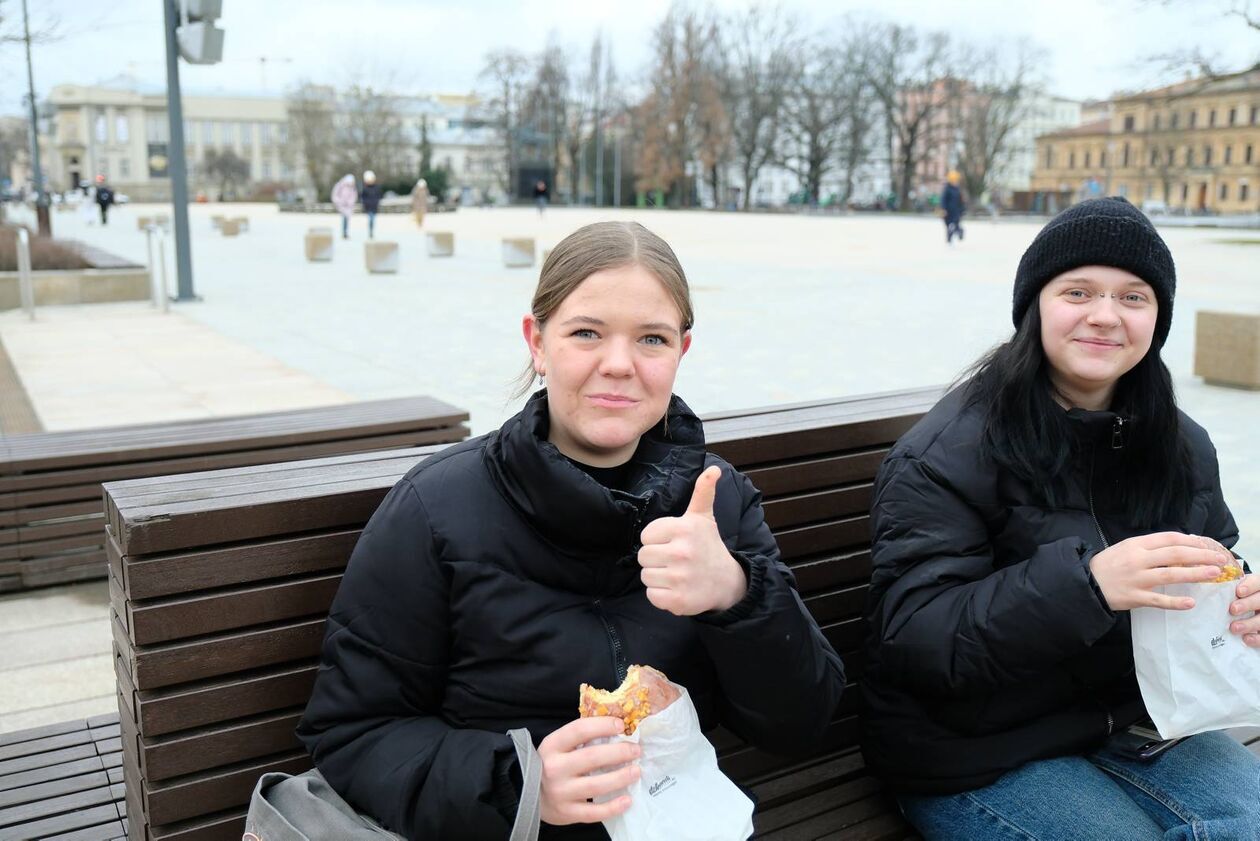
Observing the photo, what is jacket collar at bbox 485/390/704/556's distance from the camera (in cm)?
173

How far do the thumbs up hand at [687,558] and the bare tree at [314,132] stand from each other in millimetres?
68753

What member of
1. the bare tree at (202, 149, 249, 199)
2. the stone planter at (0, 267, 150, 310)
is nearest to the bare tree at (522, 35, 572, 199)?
the bare tree at (202, 149, 249, 199)

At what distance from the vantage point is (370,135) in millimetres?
69750

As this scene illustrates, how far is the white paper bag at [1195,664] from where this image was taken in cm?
197

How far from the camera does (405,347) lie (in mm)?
11898

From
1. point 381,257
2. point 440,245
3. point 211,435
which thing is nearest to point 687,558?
point 211,435

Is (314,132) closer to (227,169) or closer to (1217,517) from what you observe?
(227,169)

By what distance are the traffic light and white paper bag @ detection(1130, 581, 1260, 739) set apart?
42.1ft

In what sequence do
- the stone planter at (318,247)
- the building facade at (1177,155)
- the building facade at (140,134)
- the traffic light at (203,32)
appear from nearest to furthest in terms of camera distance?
the traffic light at (203,32)
the stone planter at (318,247)
the building facade at (1177,155)
the building facade at (140,134)

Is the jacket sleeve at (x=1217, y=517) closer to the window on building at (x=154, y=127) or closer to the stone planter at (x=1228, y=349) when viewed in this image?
the stone planter at (x=1228, y=349)

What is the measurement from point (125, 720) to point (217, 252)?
89.7 feet

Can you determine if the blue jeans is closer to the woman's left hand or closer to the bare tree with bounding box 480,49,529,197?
the woman's left hand

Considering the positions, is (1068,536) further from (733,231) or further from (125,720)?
(733,231)

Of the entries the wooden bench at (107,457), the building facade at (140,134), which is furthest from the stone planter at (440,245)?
the building facade at (140,134)
